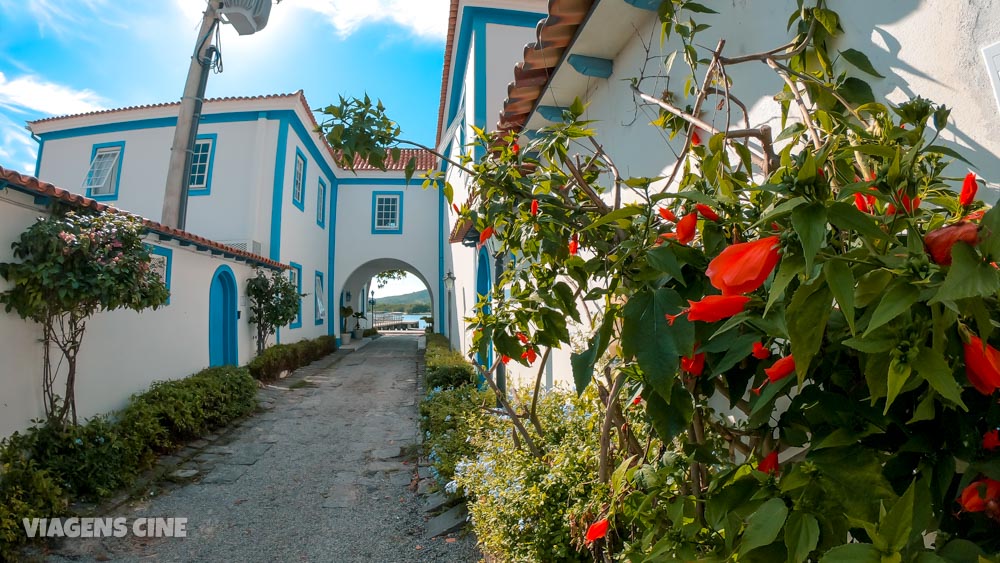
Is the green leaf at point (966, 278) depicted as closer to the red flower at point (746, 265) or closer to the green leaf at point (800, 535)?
the red flower at point (746, 265)

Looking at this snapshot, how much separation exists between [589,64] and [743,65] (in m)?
1.47

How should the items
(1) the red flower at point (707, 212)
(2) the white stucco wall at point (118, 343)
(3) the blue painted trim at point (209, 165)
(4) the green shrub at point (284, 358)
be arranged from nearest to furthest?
(1) the red flower at point (707, 212), (2) the white stucco wall at point (118, 343), (4) the green shrub at point (284, 358), (3) the blue painted trim at point (209, 165)

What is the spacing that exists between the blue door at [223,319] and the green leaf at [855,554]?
31.5 ft

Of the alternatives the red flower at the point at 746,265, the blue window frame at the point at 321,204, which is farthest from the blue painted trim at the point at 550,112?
the blue window frame at the point at 321,204

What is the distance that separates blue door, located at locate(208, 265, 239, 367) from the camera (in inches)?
351

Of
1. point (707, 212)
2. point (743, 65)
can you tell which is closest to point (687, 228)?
point (707, 212)

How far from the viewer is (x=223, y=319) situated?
31.3ft

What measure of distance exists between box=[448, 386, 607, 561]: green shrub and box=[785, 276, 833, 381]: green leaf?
1575 millimetres

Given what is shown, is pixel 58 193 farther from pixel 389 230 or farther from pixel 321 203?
pixel 389 230

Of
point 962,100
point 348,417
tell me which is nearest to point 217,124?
point 348,417

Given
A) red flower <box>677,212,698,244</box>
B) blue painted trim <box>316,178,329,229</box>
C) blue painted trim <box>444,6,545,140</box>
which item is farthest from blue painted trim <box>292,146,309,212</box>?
red flower <box>677,212,698,244</box>

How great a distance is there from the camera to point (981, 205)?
0.85 meters

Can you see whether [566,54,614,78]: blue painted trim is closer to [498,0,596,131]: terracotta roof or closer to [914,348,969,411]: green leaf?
[498,0,596,131]: terracotta roof

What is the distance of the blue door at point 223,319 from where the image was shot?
29.2 feet
